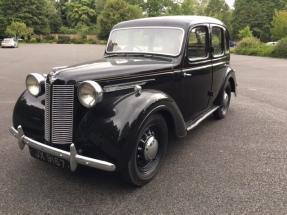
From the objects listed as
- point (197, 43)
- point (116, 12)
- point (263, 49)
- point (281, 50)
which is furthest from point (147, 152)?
point (116, 12)

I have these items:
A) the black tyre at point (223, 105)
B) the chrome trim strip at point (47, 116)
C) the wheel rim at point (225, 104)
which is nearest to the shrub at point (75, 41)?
the black tyre at point (223, 105)

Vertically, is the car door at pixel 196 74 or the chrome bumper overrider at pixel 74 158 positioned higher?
the car door at pixel 196 74

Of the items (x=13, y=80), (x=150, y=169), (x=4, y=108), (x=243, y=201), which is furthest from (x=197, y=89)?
(x=13, y=80)

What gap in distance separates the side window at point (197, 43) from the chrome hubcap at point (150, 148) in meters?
1.50

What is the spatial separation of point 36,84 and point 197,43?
8.00ft

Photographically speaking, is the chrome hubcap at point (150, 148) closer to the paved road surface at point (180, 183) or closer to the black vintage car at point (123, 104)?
the black vintage car at point (123, 104)

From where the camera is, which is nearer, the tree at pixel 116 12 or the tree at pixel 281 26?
the tree at pixel 281 26

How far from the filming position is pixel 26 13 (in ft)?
190

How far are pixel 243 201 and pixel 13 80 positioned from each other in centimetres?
919

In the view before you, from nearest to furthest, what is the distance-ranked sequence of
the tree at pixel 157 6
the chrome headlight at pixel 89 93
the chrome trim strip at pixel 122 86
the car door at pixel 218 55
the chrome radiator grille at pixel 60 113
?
the chrome headlight at pixel 89 93, the chrome radiator grille at pixel 60 113, the chrome trim strip at pixel 122 86, the car door at pixel 218 55, the tree at pixel 157 6

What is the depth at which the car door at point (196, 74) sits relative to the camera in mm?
3863

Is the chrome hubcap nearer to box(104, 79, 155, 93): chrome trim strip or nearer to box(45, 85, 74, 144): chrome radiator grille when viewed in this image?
box(104, 79, 155, 93): chrome trim strip

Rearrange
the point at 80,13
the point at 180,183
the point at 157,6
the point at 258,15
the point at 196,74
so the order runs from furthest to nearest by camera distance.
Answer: the point at 80,13
the point at 157,6
the point at 258,15
the point at 196,74
the point at 180,183

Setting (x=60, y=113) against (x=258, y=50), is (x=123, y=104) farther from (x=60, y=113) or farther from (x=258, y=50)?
(x=258, y=50)
